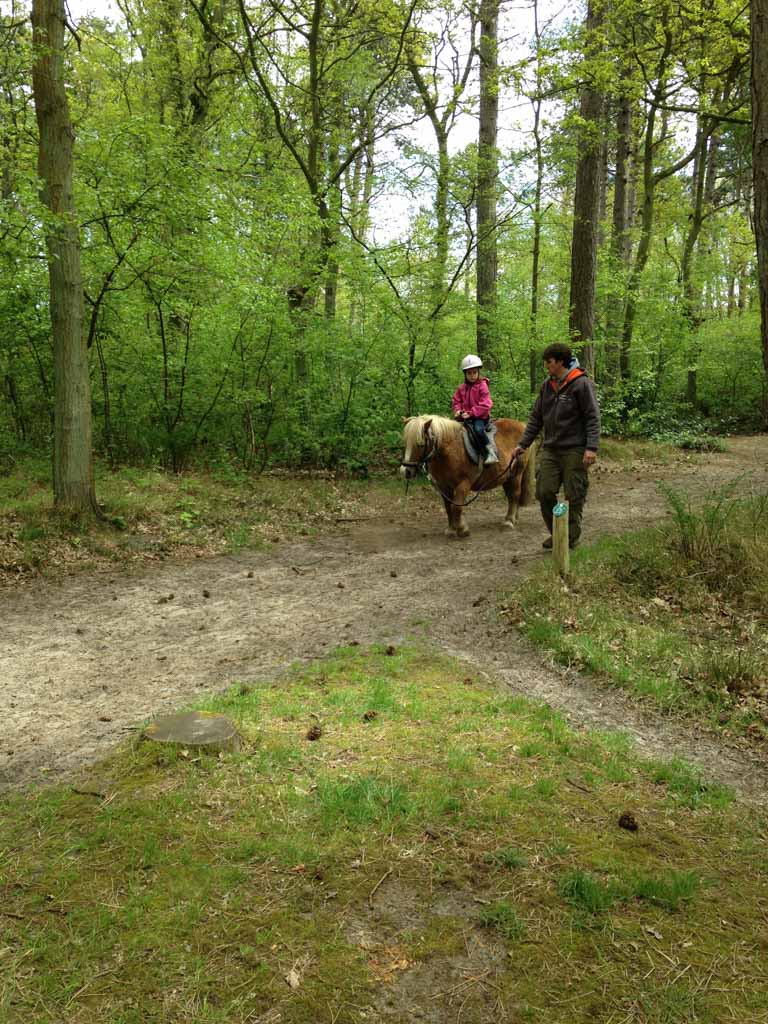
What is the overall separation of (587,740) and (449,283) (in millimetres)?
10412

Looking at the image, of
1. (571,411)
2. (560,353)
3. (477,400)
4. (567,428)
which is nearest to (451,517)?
(477,400)

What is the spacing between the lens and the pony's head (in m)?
8.44

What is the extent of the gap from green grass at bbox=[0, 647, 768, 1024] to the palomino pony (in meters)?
5.27

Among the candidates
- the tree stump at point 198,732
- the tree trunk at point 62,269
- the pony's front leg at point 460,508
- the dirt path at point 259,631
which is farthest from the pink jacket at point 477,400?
the tree stump at point 198,732

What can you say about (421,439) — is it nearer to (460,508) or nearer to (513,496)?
(460,508)

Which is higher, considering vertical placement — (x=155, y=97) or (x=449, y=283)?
(x=155, y=97)

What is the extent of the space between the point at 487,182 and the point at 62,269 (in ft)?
26.9

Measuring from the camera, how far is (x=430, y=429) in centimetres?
A: 866

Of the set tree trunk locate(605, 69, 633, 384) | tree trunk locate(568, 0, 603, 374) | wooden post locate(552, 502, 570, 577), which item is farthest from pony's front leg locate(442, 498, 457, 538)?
tree trunk locate(605, 69, 633, 384)

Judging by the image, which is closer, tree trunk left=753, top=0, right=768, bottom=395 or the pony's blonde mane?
tree trunk left=753, top=0, right=768, bottom=395

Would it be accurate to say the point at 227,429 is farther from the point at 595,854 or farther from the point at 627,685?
the point at 595,854

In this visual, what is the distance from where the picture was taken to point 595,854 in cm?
271

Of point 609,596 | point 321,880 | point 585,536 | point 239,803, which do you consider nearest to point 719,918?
point 321,880

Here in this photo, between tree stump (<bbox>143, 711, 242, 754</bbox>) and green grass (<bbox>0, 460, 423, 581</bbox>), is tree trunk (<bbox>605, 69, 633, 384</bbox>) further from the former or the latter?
tree stump (<bbox>143, 711, 242, 754</bbox>)
